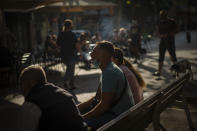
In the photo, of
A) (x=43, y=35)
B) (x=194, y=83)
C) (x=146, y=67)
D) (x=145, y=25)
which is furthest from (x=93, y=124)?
(x=145, y=25)

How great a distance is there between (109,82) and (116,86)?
0.29ft

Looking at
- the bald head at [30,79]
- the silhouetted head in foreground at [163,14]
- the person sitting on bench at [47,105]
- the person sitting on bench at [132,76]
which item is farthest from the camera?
the silhouetted head in foreground at [163,14]

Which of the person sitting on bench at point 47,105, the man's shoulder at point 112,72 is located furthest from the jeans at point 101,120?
the person sitting on bench at point 47,105

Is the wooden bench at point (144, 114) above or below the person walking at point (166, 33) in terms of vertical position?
below

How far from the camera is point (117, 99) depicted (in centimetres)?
376

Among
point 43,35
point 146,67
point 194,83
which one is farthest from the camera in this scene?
point 43,35

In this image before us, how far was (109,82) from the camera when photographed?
12.0ft

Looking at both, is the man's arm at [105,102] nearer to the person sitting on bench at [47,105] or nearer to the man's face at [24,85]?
the person sitting on bench at [47,105]

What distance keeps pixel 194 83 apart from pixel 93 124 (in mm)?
6023

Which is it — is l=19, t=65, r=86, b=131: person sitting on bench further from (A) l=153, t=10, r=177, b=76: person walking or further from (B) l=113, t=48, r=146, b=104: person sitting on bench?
(A) l=153, t=10, r=177, b=76: person walking

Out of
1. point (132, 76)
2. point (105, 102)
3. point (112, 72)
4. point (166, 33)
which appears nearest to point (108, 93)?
point (105, 102)

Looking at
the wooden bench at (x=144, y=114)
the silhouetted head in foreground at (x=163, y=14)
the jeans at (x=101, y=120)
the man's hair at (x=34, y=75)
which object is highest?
the silhouetted head in foreground at (x=163, y=14)

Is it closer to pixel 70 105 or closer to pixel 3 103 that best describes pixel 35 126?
pixel 70 105

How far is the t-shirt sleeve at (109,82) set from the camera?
12.0 feet
